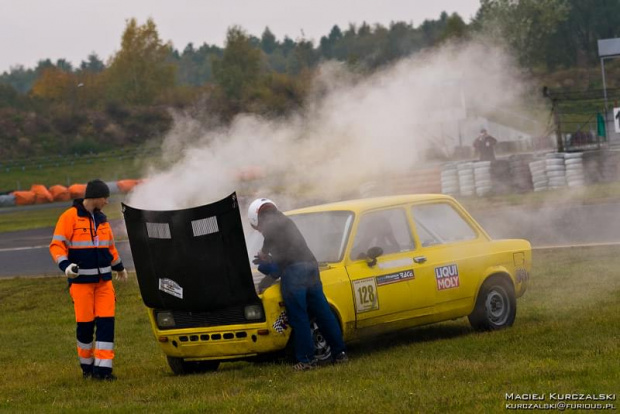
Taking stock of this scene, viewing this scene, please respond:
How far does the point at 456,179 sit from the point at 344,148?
10.8ft

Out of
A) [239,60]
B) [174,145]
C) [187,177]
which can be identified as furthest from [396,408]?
[239,60]

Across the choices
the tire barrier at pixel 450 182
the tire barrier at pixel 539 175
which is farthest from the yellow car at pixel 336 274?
the tire barrier at pixel 450 182

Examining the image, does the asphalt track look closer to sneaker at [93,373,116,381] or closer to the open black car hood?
the open black car hood

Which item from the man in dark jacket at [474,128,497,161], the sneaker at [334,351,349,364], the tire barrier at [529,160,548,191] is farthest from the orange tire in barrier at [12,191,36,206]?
the sneaker at [334,351,349,364]

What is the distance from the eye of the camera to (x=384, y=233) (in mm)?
10273

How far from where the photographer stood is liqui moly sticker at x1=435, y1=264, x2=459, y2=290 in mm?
10320

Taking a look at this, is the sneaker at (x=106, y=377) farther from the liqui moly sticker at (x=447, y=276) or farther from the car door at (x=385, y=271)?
the liqui moly sticker at (x=447, y=276)

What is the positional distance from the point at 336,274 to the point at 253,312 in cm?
89

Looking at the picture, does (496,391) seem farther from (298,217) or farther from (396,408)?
(298,217)

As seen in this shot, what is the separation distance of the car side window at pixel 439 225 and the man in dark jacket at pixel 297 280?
1.60 metres

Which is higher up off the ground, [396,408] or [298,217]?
[298,217]

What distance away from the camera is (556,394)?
7.08 meters

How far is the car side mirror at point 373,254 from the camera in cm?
980

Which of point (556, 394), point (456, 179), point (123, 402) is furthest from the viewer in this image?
point (456, 179)
